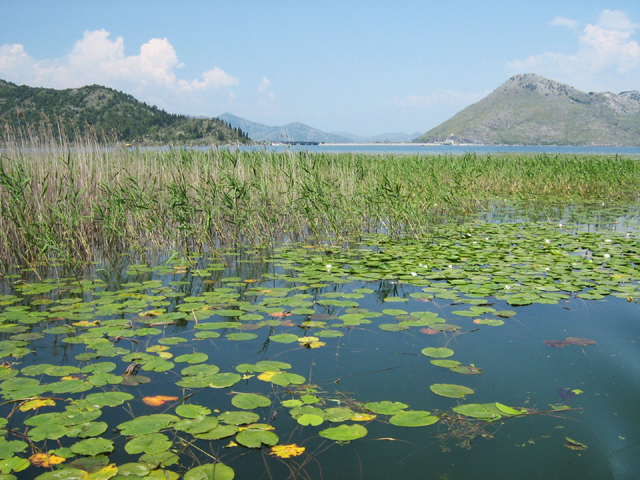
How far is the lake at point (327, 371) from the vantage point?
72.4 inches

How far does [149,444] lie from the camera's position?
184 centimetres

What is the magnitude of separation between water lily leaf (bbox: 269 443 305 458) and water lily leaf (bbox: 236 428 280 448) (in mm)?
27

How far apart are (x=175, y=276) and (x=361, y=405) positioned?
307cm

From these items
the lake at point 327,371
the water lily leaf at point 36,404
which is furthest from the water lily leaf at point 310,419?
the water lily leaf at point 36,404

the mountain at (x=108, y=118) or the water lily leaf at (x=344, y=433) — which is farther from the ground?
the mountain at (x=108, y=118)

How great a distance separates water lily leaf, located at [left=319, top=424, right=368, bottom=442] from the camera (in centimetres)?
191

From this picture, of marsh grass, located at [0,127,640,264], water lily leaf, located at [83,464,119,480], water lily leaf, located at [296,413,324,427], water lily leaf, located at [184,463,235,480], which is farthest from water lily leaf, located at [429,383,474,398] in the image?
marsh grass, located at [0,127,640,264]

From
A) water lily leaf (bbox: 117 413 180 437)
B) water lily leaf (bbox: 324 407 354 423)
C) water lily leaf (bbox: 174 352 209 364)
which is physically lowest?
water lily leaf (bbox: 324 407 354 423)

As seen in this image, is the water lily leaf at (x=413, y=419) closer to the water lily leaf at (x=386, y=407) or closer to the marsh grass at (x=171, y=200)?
the water lily leaf at (x=386, y=407)

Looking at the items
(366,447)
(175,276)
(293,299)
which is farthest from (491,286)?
(175,276)

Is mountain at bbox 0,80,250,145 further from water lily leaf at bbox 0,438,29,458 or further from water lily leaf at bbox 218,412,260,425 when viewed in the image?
water lily leaf at bbox 218,412,260,425

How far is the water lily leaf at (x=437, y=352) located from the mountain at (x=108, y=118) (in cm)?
485

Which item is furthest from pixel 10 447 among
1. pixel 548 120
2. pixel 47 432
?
pixel 548 120

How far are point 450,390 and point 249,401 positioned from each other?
975 millimetres
